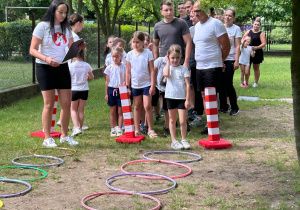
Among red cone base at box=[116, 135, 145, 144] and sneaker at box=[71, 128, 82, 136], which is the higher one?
sneaker at box=[71, 128, 82, 136]

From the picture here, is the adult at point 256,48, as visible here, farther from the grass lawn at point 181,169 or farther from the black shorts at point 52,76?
the black shorts at point 52,76

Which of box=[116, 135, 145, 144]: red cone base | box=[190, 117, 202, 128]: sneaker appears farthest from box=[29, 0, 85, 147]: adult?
box=[190, 117, 202, 128]: sneaker

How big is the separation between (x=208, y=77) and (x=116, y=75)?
1567mm

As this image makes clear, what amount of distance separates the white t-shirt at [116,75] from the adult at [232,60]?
2733 mm

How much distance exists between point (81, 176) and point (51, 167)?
586 millimetres

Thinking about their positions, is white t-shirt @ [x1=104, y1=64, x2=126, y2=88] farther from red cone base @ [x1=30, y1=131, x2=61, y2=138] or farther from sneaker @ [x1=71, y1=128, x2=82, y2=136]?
red cone base @ [x1=30, y1=131, x2=61, y2=138]

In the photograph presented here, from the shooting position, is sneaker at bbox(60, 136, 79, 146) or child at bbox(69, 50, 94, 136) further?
child at bbox(69, 50, 94, 136)

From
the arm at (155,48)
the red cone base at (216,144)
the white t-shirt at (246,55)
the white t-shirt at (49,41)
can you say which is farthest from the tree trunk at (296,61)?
the white t-shirt at (246,55)

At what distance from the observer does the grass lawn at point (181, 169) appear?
496 centimetres

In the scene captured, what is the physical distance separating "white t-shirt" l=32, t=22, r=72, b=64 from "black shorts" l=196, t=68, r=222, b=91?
237cm

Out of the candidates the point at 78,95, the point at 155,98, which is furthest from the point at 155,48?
the point at 78,95

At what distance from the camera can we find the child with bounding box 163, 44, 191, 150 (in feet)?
24.7

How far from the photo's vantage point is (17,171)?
6074mm

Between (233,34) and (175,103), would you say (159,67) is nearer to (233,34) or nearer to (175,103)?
(175,103)
